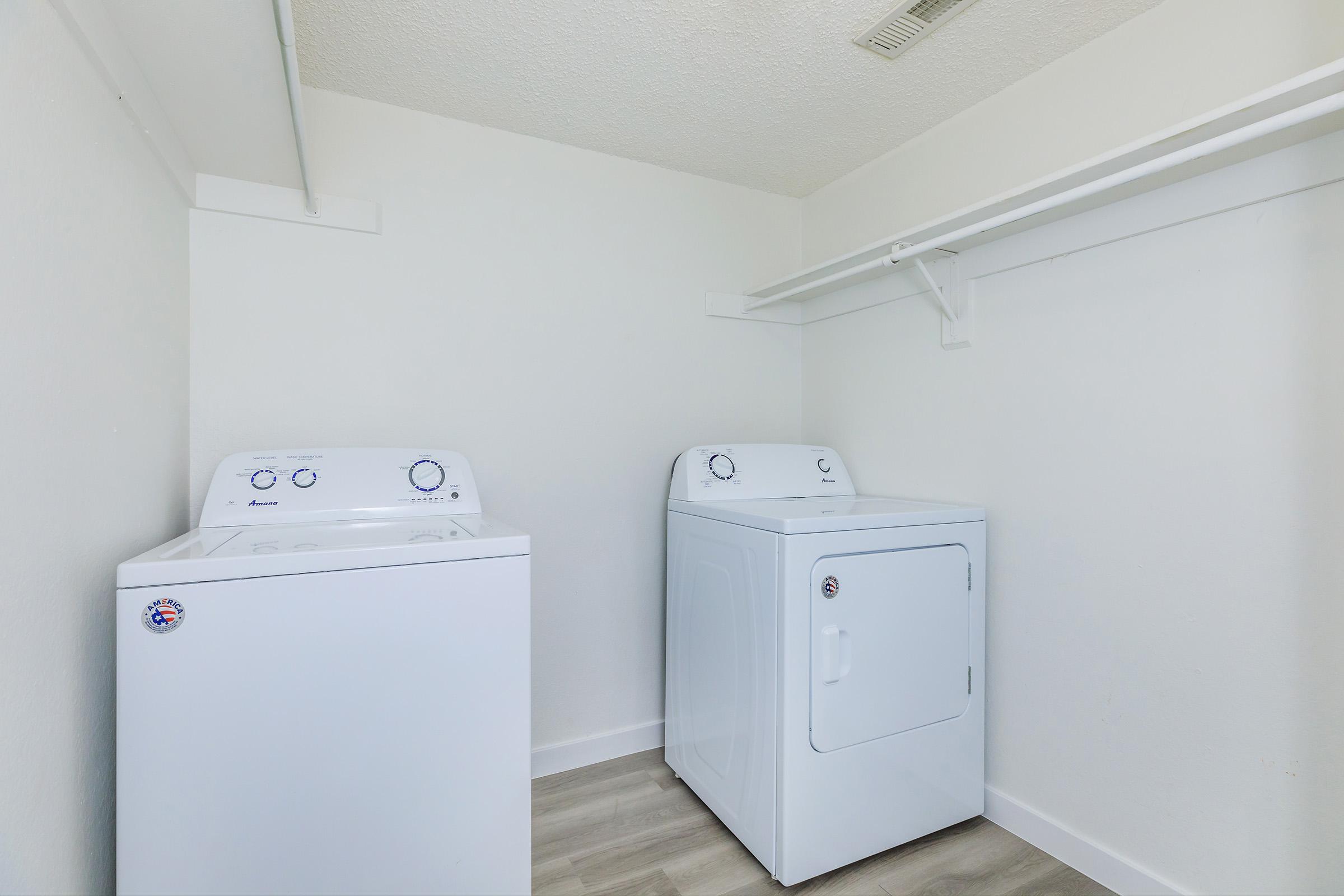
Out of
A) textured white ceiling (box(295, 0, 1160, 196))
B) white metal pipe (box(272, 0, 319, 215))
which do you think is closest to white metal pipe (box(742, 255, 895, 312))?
textured white ceiling (box(295, 0, 1160, 196))

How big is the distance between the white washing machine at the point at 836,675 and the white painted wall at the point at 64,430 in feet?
4.37

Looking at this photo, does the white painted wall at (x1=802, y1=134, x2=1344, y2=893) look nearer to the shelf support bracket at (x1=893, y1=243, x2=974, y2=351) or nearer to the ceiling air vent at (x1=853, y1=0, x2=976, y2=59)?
the shelf support bracket at (x1=893, y1=243, x2=974, y2=351)

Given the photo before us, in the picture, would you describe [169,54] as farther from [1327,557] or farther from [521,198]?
[1327,557]

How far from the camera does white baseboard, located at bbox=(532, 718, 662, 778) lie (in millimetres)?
2064

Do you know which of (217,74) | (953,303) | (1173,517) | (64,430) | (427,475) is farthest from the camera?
(953,303)

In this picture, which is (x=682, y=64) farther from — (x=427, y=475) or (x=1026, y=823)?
(x=1026, y=823)

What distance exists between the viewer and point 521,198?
2080 mm

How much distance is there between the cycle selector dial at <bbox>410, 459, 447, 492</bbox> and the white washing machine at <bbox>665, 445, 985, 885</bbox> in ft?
2.54

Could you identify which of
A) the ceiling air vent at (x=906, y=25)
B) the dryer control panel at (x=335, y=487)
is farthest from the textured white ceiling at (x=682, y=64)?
the dryer control panel at (x=335, y=487)

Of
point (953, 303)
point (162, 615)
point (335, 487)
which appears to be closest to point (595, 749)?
point (335, 487)

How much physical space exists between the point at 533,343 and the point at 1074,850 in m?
2.10

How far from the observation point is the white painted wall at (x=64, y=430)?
806mm

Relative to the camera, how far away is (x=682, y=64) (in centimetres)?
170

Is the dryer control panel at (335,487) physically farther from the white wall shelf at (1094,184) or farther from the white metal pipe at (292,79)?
the white wall shelf at (1094,184)
